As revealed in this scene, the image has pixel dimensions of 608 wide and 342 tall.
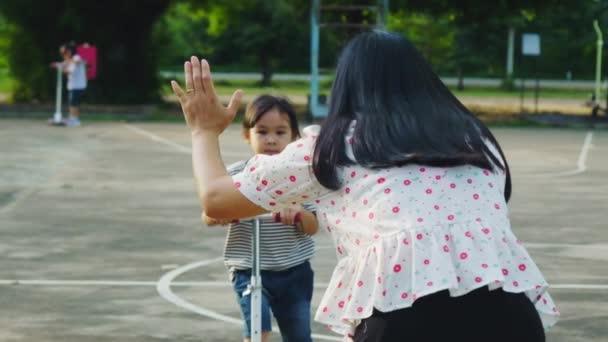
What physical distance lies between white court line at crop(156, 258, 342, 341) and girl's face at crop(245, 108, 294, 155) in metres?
1.93

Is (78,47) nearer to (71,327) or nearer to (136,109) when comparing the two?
(136,109)

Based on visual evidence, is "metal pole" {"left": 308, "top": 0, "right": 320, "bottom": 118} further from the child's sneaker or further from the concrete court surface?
the concrete court surface

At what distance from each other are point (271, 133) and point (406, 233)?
9.54 feet

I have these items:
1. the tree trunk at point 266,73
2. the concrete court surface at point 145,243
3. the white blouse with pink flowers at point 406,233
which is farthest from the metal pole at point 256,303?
the tree trunk at point 266,73

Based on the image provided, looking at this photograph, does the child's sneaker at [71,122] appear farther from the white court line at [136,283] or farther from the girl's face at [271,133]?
the girl's face at [271,133]

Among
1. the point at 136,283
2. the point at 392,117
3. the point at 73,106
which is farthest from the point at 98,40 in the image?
the point at 392,117

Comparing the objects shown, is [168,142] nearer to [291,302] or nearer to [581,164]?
[581,164]

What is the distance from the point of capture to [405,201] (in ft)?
10.6

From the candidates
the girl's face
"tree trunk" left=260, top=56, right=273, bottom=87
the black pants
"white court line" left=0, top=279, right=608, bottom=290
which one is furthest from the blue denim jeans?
"tree trunk" left=260, top=56, right=273, bottom=87

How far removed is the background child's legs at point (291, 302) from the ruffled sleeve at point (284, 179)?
2599 mm

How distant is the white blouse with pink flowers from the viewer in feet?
10.4

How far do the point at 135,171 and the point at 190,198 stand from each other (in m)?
2.82

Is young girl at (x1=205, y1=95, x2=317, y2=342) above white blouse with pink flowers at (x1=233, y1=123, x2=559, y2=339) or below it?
below

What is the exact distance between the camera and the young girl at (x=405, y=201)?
3164 mm
